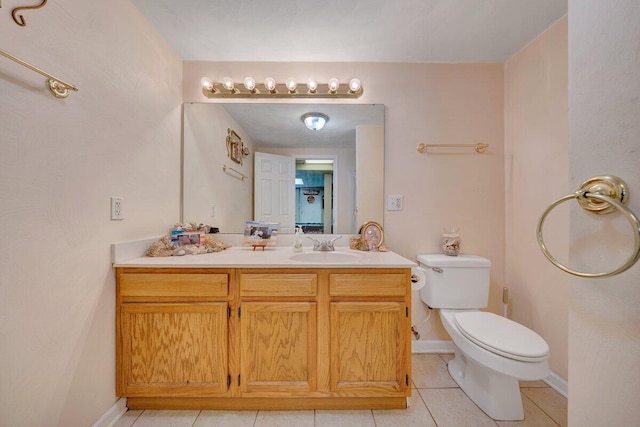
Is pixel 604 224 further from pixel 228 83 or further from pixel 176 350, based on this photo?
pixel 228 83

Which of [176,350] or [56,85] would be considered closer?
[56,85]

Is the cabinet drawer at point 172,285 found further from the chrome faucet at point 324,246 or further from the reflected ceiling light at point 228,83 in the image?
the reflected ceiling light at point 228,83

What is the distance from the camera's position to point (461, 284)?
175 cm

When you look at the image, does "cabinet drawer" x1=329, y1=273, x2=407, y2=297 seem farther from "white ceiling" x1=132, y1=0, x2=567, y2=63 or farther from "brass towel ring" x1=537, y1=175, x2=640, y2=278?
"white ceiling" x1=132, y1=0, x2=567, y2=63

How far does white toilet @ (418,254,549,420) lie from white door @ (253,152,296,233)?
1.06 metres

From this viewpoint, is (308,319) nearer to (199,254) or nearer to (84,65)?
(199,254)

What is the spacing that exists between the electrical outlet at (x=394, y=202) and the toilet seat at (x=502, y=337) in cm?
82

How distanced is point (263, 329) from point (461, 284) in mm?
1346

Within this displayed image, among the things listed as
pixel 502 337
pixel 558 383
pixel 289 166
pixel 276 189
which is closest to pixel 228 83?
pixel 289 166

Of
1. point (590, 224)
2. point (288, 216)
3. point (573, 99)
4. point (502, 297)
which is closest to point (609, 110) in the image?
point (573, 99)

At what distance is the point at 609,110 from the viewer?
17.4 inches

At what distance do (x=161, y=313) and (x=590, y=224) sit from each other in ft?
5.48

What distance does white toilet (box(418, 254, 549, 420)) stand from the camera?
3.97 feet

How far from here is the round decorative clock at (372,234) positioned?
6.11 ft
